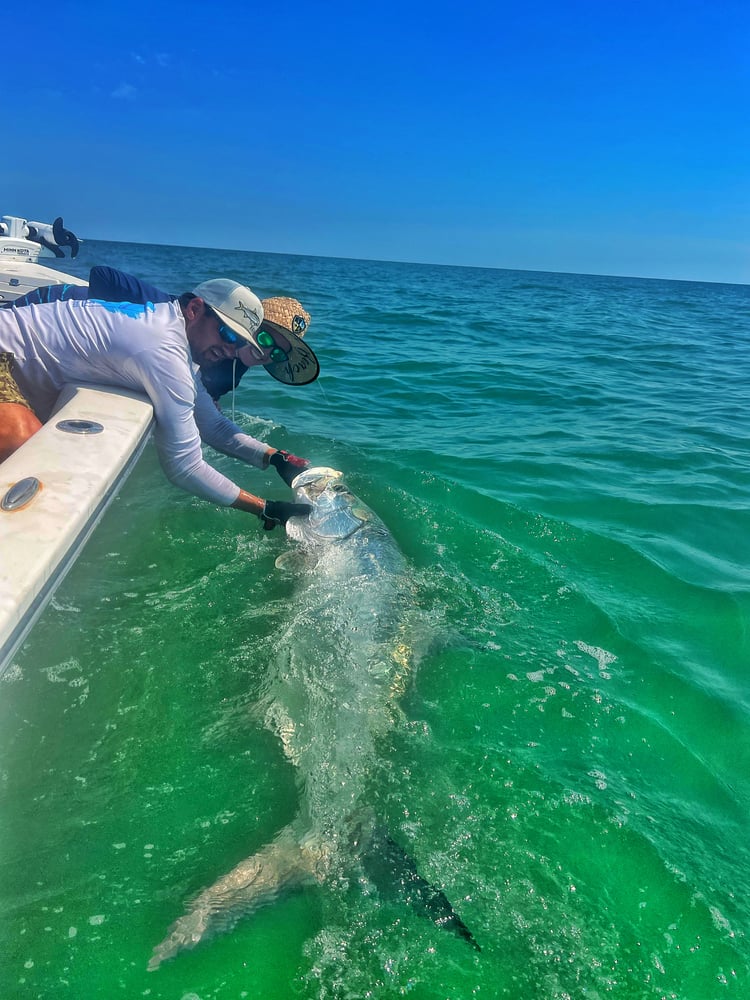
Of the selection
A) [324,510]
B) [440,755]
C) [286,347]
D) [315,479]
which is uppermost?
[286,347]

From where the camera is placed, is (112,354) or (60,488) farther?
(112,354)

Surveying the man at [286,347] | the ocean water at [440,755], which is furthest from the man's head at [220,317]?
the ocean water at [440,755]

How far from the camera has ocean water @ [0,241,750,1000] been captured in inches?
89.6

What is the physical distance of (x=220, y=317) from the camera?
380cm

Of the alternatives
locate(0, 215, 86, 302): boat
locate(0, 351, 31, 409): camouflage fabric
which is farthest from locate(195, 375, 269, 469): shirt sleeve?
locate(0, 215, 86, 302): boat

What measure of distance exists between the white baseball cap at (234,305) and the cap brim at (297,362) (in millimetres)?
686

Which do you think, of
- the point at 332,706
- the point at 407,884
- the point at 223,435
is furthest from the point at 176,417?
the point at 407,884

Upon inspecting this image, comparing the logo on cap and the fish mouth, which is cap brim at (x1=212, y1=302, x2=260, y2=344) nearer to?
the logo on cap

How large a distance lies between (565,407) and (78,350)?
801 centimetres

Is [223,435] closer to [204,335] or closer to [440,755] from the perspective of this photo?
[204,335]

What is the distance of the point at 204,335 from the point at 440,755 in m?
2.69

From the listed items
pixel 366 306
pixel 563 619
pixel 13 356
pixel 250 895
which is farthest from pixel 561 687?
pixel 366 306

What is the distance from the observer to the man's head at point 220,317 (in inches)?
150

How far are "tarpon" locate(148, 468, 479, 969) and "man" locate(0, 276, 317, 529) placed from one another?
88 centimetres
